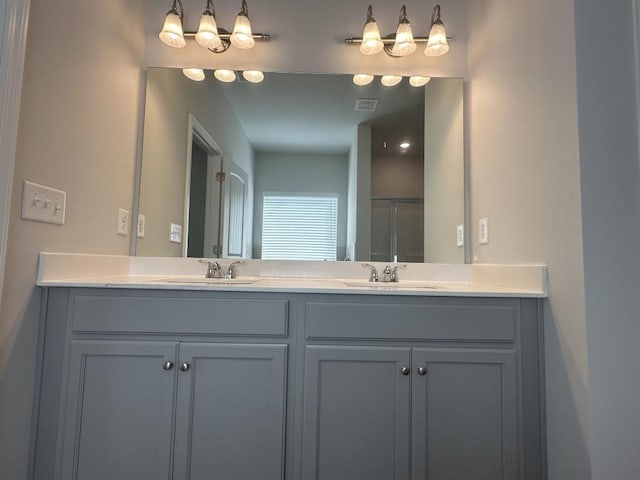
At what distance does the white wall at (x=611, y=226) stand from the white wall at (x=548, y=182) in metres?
0.02

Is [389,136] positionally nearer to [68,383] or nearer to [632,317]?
[632,317]

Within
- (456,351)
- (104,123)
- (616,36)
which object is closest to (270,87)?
(104,123)

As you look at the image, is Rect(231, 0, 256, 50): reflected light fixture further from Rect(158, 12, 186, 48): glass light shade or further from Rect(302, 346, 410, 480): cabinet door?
Rect(302, 346, 410, 480): cabinet door

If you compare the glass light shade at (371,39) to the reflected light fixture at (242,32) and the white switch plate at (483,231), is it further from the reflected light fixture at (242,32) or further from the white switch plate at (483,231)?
the white switch plate at (483,231)

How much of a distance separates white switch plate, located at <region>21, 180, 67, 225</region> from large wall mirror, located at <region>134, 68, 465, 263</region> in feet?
1.91

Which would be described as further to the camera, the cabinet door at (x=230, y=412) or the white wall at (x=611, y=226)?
the cabinet door at (x=230, y=412)

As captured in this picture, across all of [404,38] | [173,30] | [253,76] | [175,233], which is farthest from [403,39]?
[175,233]

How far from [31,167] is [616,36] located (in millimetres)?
1802

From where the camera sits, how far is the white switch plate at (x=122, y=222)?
63.2 inches

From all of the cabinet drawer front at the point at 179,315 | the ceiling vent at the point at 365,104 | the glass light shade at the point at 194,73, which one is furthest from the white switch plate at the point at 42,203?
the ceiling vent at the point at 365,104

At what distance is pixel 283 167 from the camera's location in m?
1.81

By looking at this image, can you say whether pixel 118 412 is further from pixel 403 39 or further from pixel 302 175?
pixel 403 39

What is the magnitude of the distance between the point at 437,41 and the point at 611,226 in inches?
49.9

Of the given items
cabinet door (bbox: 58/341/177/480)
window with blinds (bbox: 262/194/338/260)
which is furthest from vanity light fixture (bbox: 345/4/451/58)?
cabinet door (bbox: 58/341/177/480)
